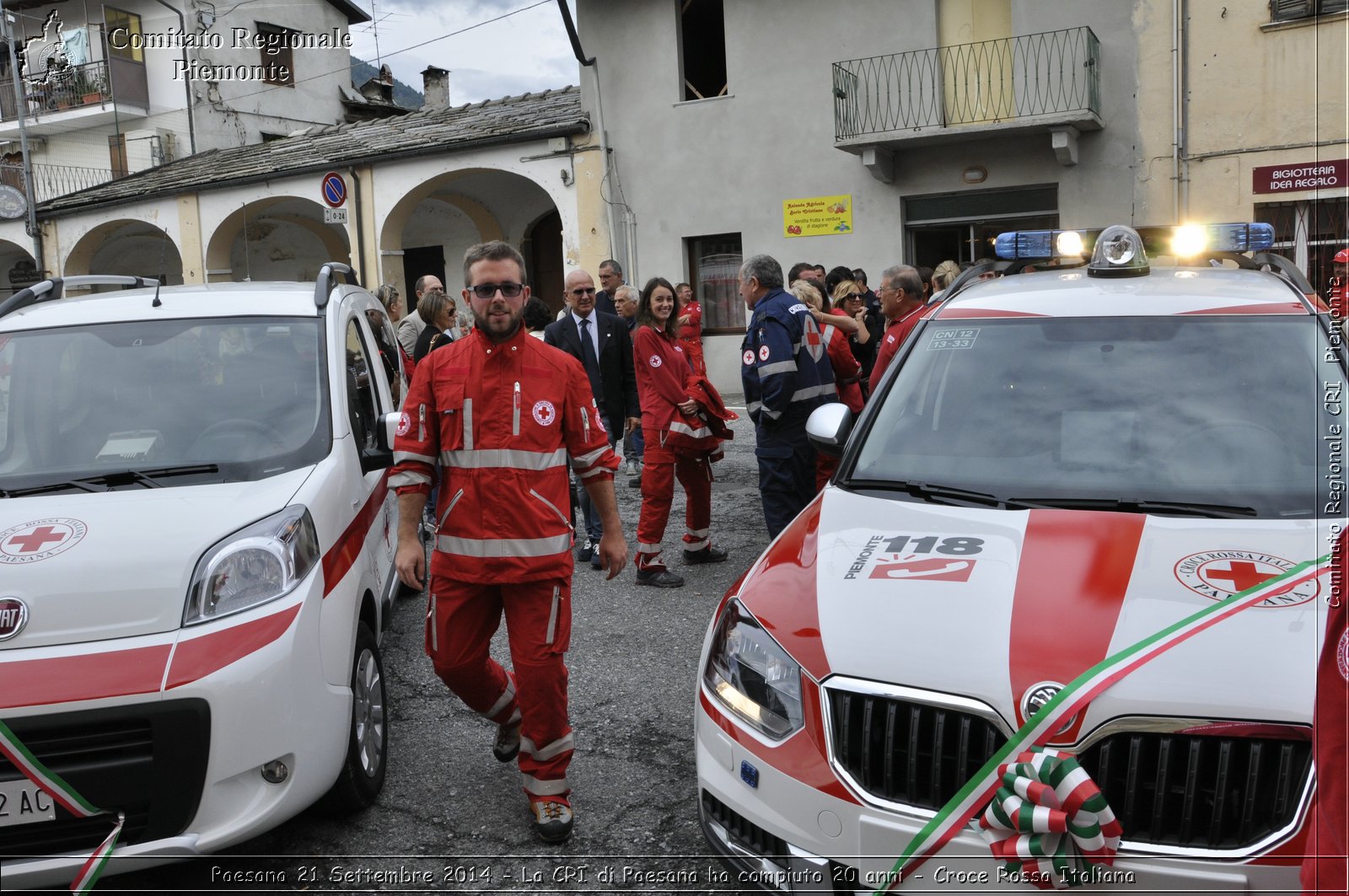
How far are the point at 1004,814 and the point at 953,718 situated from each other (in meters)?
0.22

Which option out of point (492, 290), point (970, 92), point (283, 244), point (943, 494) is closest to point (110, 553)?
point (492, 290)

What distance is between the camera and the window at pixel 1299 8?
1379cm

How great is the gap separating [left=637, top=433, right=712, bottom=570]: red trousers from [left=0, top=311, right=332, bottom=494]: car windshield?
2840 millimetres

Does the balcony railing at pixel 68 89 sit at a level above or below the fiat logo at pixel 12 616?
above

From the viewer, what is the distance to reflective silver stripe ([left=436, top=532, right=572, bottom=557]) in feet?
11.4

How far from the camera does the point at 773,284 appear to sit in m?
6.29

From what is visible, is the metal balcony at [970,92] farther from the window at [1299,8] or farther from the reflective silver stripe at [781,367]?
the reflective silver stripe at [781,367]

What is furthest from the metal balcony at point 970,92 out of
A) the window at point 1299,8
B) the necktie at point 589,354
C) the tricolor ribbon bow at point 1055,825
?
the tricolor ribbon bow at point 1055,825

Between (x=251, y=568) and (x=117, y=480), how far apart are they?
79 cm

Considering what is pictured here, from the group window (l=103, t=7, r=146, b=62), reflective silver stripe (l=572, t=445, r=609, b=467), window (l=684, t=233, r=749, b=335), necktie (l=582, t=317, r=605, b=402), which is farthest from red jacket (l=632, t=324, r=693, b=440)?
window (l=103, t=7, r=146, b=62)

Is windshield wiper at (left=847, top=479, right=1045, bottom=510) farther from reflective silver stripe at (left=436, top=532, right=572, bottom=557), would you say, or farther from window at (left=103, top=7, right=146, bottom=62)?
window at (left=103, top=7, right=146, bottom=62)

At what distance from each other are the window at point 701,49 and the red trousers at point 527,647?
16.2m

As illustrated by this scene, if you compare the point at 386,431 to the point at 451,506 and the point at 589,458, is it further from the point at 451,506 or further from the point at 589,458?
the point at 589,458

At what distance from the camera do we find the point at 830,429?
3805mm
